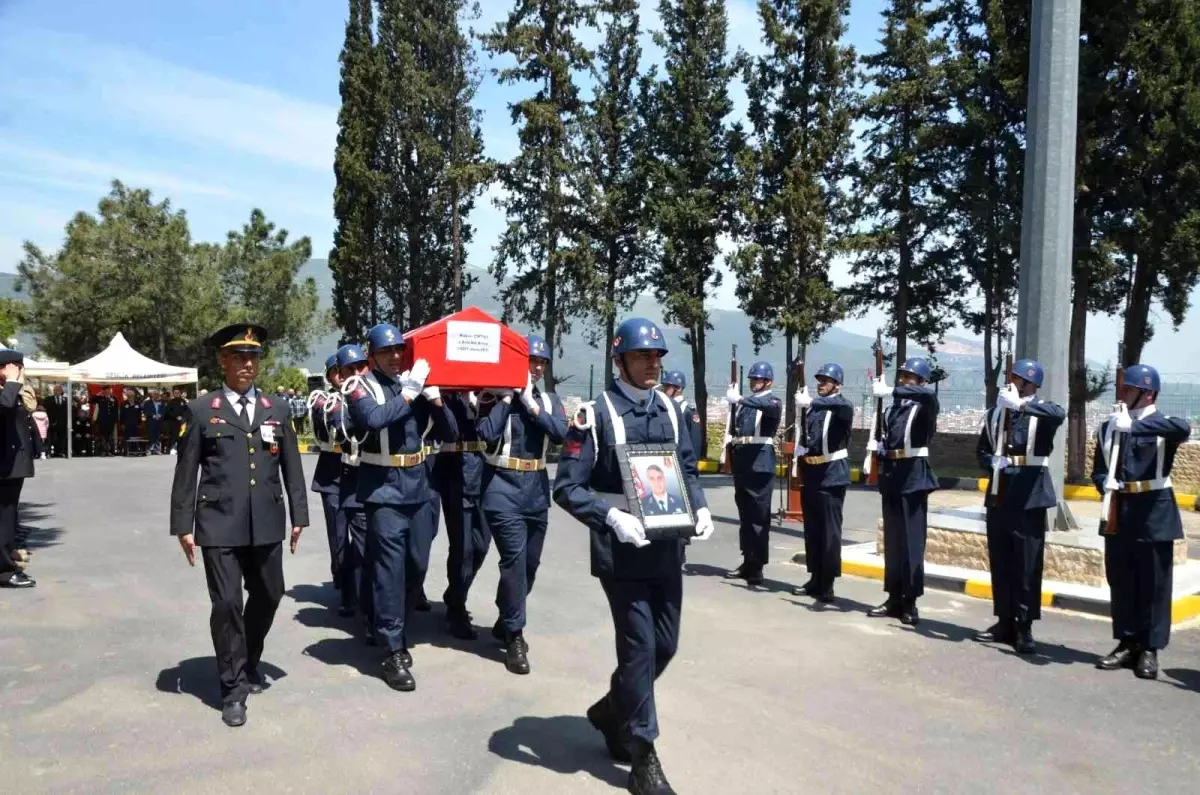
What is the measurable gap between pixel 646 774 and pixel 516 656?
87.0 inches

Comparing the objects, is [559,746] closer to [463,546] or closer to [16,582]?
[463,546]

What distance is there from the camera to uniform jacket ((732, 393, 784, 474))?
10266 mm

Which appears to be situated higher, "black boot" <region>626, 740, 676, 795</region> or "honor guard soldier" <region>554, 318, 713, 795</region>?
"honor guard soldier" <region>554, 318, 713, 795</region>

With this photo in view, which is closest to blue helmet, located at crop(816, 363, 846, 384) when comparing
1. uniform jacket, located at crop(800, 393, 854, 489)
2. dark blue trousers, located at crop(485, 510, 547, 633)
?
uniform jacket, located at crop(800, 393, 854, 489)

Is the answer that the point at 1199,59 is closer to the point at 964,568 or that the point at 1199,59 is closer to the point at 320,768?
the point at 964,568

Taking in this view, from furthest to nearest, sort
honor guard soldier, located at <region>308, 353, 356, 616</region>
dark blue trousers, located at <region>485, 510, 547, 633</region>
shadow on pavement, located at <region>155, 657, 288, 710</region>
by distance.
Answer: honor guard soldier, located at <region>308, 353, 356, 616</region>, dark blue trousers, located at <region>485, 510, 547, 633</region>, shadow on pavement, located at <region>155, 657, 288, 710</region>

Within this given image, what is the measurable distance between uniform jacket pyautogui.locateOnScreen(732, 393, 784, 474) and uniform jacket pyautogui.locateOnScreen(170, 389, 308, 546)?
5.42m

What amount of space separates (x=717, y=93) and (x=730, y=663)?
892 inches

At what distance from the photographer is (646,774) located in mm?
4586

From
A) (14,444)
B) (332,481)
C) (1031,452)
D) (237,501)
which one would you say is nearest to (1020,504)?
(1031,452)

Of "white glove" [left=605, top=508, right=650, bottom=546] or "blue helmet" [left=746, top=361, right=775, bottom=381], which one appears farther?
"blue helmet" [left=746, top=361, right=775, bottom=381]

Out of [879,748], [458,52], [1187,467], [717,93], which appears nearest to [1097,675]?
[879,748]

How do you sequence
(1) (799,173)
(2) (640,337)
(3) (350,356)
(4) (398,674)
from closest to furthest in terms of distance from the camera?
1. (2) (640,337)
2. (4) (398,674)
3. (3) (350,356)
4. (1) (799,173)

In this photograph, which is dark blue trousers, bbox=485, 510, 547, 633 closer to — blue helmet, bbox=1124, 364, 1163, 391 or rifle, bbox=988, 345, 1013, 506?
rifle, bbox=988, 345, 1013, 506
